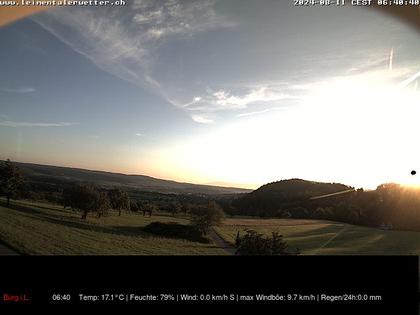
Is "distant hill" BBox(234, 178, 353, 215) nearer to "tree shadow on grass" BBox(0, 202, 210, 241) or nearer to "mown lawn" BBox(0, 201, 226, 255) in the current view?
"mown lawn" BBox(0, 201, 226, 255)

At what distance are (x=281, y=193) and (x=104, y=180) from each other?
2237mm

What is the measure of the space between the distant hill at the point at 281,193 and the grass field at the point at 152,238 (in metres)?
0.21

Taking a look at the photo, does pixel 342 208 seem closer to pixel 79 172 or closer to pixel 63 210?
pixel 79 172

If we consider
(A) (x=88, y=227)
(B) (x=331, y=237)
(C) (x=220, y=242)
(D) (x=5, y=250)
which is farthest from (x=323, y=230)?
(D) (x=5, y=250)

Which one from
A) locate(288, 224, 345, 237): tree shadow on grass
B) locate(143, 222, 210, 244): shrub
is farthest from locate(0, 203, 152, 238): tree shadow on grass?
locate(288, 224, 345, 237): tree shadow on grass

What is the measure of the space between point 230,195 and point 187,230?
78 cm

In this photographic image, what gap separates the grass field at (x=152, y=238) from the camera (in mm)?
2542

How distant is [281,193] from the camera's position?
11.9 feet

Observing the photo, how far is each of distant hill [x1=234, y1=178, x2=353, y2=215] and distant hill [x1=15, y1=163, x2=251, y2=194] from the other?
0.23 meters
